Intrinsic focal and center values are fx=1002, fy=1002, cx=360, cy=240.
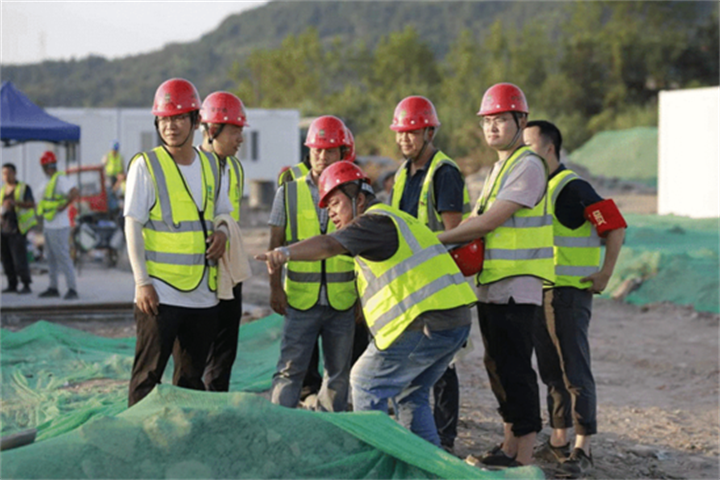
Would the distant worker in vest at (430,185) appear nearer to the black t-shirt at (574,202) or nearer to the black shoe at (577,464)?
the black t-shirt at (574,202)

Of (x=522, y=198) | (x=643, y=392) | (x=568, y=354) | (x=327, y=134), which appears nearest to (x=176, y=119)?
(x=327, y=134)

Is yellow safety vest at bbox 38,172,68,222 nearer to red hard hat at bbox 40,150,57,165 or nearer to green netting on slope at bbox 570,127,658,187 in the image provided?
red hard hat at bbox 40,150,57,165

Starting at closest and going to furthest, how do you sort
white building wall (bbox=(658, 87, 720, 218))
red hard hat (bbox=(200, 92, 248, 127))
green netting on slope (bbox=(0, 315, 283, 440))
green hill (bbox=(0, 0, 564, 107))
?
red hard hat (bbox=(200, 92, 248, 127)) < green netting on slope (bbox=(0, 315, 283, 440)) < white building wall (bbox=(658, 87, 720, 218)) < green hill (bbox=(0, 0, 564, 107))

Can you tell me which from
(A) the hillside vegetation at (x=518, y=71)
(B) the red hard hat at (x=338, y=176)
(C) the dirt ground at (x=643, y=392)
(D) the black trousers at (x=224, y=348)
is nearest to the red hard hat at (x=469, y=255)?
(B) the red hard hat at (x=338, y=176)

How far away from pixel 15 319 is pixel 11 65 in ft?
442

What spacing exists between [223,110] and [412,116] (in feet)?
4.05

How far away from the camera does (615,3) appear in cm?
6294

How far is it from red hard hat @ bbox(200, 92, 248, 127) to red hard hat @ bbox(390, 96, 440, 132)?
106 centimetres

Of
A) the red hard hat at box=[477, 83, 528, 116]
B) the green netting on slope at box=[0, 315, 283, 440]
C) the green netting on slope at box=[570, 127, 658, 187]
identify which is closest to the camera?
the red hard hat at box=[477, 83, 528, 116]

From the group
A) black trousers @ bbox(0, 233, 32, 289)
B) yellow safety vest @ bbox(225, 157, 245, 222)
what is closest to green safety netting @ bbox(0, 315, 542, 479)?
yellow safety vest @ bbox(225, 157, 245, 222)

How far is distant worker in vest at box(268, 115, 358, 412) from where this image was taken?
5.68 m

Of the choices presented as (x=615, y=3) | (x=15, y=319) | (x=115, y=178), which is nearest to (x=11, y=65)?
(x=615, y=3)

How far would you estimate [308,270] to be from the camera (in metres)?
5.71

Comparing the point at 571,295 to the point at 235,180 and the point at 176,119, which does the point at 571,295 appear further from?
the point at 176,119
